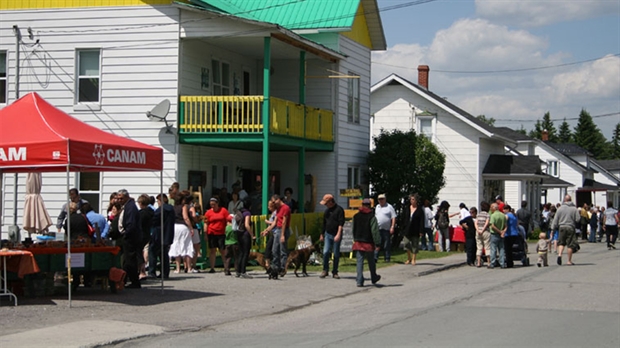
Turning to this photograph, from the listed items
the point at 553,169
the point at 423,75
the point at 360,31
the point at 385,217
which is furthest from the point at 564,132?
the point at 385,217

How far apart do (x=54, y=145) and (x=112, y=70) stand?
38.2ft

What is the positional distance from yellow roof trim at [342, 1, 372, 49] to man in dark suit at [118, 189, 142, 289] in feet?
51.5

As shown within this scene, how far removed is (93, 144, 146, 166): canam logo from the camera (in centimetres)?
1432

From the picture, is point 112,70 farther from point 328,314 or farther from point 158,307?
point 328,314

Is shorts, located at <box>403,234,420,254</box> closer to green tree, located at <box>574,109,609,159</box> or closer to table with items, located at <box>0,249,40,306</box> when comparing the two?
table with items, located at <box>0,249,40,306</box>

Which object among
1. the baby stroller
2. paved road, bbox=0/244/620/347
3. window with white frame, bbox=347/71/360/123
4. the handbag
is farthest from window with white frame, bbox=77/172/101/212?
the baby stroller

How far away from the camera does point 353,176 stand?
31828 millimetres

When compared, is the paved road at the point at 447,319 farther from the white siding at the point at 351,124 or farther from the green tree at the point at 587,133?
the green tree at the point at 587,133

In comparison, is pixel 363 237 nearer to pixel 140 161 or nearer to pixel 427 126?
pixel 140 161

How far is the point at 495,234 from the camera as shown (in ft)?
77.7

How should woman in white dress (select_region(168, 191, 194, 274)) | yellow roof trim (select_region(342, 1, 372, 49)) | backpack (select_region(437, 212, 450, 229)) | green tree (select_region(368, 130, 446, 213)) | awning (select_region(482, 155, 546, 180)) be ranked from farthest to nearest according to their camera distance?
awning (select_region(482, 155, 546, 180)) → green tree (select_region(368, 130, 446, 213)) → yellow roof trim (select_region(342, 1, 372, 49)) → backpack (select_region(437, 212, 450, 229)) → woman in white dress (select_region(168, 191, 194, 274))

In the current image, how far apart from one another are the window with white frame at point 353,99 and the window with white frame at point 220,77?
514 cm

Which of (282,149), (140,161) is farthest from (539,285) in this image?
(282,149)

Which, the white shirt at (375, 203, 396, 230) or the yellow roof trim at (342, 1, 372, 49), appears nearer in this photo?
the white shirt at (375, 203, 396, 230)
